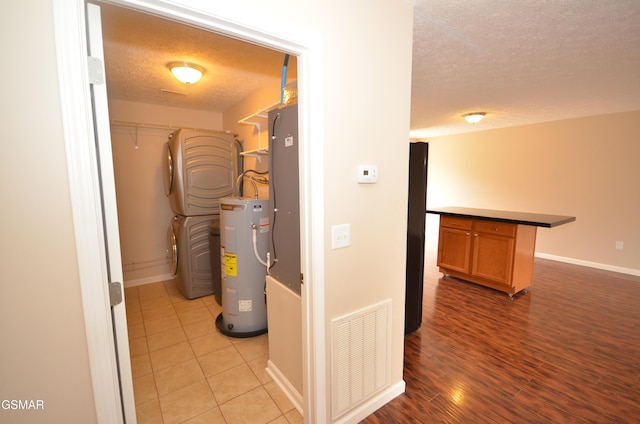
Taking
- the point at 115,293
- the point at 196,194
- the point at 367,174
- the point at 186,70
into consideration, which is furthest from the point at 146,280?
the point at 367,174

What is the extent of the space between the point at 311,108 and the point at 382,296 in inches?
45.9

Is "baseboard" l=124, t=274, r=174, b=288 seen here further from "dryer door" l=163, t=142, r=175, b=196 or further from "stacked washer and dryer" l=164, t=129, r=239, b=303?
"dryer door" l=163, t=142, r=175, b=196

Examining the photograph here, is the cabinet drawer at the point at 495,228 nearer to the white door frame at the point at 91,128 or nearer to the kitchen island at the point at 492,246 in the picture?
the kitchen island at the point at 492,246

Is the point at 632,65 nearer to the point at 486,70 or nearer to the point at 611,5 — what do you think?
the point at 486,70

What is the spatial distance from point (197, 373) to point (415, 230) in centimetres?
213

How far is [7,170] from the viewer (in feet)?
2.56

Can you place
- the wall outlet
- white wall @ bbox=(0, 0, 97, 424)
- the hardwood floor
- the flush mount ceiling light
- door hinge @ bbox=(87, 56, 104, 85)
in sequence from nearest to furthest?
white wall @ bbox=(0, 0, 97, 424) → door hinge @ bbox=(87, 56, 104, 85) → the wall outlet → the hardwood floor → the flush mount ceiling light

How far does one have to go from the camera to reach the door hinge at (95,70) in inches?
34.6

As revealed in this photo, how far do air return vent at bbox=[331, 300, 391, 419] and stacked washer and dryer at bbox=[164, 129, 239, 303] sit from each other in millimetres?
2118

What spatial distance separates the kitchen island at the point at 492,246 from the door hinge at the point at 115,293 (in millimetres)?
3635

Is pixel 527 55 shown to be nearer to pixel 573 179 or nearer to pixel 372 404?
pixel 372 404

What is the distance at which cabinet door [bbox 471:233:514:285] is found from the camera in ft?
10.8

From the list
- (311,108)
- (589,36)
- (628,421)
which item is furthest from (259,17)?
(628,421)

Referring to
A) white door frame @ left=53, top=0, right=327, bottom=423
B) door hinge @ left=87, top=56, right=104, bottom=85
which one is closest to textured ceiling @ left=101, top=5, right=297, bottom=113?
white door frame @ left=53, top=0, right=327, bottom=423
